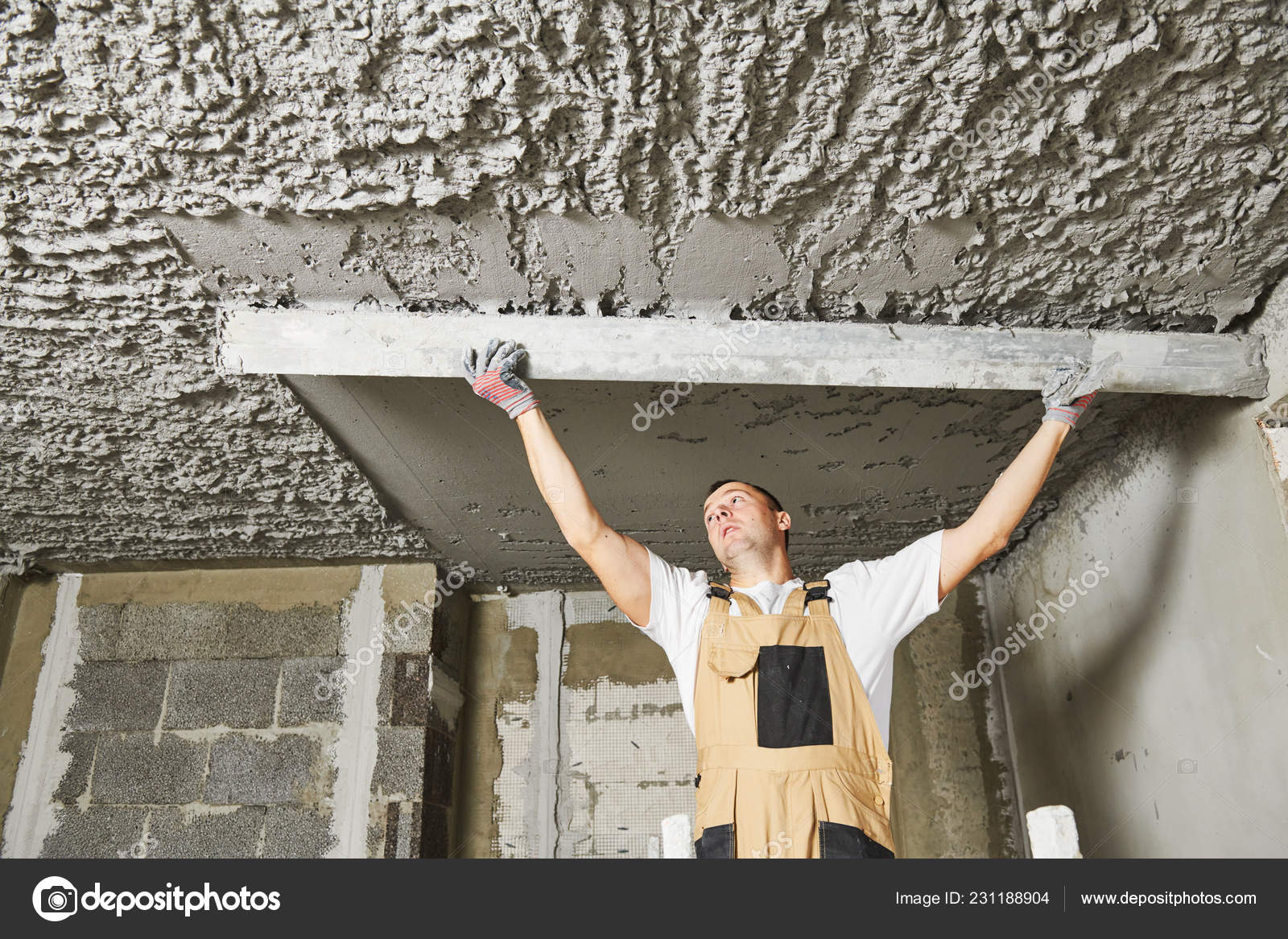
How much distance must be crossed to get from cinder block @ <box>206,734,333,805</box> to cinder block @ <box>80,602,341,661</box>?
27cm

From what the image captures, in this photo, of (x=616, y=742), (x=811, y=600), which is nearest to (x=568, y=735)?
(x=616, y=742)

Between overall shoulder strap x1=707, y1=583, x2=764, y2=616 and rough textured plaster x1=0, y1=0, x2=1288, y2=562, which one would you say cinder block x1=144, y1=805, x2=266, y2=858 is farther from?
overall shoulder strap x1=707, y1=583, x2=764, y2=616

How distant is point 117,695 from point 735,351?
243 cm

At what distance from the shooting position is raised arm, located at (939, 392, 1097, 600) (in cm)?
154

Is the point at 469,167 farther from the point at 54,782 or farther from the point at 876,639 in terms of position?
the point at 54,782

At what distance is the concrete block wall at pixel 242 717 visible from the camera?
2.65 meters

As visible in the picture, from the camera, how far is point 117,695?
→ 2.83 m

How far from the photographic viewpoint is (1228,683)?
5.81 feet

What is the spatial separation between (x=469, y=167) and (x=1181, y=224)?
1162 mm

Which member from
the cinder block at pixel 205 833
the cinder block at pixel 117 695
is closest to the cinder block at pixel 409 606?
the cinder block at pixel 205 833

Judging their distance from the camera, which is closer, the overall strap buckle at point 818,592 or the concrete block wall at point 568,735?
the overall strap buckle at point 818,592

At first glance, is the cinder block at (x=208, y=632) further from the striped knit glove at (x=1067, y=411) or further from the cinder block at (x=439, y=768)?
the striped knit glove at (x=1067, y=411)
